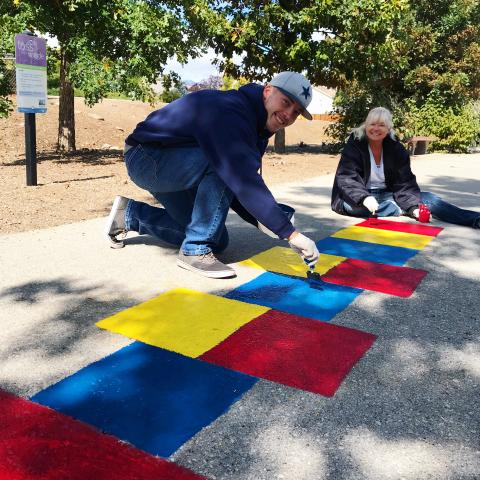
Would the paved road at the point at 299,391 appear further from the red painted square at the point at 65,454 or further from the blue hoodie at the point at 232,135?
the blue hoodie at the point at 232,135

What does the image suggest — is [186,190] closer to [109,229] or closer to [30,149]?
[109,229]

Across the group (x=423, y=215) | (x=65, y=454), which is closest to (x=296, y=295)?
(x=65, y=454)

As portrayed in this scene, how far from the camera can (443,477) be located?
151 cm

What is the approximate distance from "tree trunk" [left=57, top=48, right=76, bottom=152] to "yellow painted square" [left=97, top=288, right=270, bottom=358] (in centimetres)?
843

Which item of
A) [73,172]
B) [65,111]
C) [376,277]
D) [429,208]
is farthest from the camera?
[65,111]

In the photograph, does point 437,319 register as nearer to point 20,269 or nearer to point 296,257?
point 296,257

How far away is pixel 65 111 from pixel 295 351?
9665 millimetres

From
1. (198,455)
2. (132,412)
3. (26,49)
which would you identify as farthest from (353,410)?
(26,49)

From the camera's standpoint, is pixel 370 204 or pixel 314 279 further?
pixel 370 204

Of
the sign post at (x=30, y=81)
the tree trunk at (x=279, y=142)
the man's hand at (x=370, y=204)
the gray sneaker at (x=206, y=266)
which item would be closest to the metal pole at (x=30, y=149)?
the sign post at (x=30, y=81)

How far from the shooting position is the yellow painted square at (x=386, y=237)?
4.27 m

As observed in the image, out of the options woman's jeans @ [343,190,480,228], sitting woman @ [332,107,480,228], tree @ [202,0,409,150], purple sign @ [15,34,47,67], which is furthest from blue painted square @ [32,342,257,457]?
tree @ [202,0,409,150]

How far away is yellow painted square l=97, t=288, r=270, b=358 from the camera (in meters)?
2.31

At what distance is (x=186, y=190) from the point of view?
135 inches
